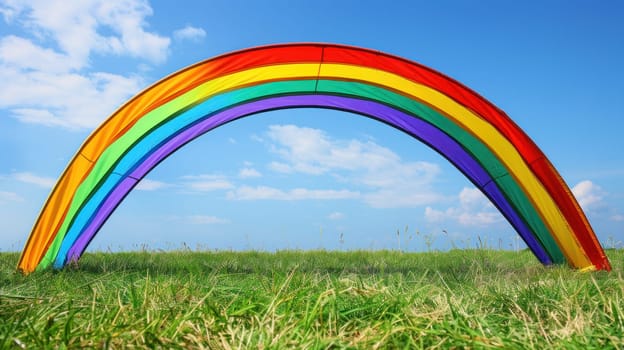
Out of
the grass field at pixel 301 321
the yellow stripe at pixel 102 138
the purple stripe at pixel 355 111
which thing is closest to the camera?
the grass field at pixel 301 321

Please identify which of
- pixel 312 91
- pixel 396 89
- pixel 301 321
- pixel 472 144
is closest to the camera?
pixel 301 321

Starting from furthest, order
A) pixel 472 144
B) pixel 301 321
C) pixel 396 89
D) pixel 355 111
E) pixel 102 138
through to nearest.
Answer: pixel 355 111
pixel 472 144
pixel 396 89
pixel 102 138
pixel 301 321

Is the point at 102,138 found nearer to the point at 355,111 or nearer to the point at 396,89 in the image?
the point at 355,111

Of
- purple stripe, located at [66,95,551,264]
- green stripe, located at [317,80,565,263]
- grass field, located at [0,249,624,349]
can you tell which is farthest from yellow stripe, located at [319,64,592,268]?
grass field, located at [0,249,624,349]

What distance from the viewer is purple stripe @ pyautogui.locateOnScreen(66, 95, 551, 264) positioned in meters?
6.62

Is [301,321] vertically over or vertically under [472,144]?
under

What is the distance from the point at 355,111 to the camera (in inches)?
269

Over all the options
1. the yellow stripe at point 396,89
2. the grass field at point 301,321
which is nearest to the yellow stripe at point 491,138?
the yellow stripe at point 396,89

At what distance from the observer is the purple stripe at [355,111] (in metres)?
6.62

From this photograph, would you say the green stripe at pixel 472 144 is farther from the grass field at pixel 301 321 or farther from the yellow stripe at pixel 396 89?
the grass field at pixel 301 321

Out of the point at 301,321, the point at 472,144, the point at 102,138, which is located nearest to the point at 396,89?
the point at 472,144

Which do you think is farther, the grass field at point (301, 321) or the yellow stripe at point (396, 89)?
the yellow stripe at point (396, 89)

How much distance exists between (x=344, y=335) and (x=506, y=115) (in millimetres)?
4577

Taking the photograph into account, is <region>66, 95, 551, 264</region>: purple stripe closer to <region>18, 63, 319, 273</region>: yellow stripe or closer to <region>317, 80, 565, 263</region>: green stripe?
<region>317, 80, 565, 263</region>: green stripe
